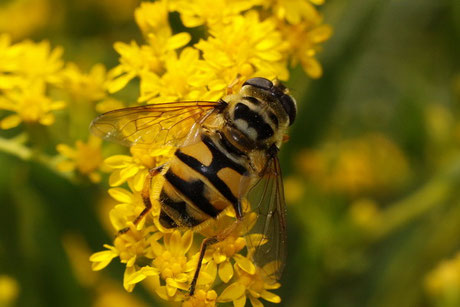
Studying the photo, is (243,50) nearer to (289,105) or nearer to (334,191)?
(289,105)

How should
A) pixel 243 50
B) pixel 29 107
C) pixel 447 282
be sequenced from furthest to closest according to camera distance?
1. pixel 447 282
2. pixel 29 107
3. pixel 243 50

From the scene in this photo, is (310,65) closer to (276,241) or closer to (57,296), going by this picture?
(276,241)

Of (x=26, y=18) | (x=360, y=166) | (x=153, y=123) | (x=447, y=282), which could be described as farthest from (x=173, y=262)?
(x=26, y=18)

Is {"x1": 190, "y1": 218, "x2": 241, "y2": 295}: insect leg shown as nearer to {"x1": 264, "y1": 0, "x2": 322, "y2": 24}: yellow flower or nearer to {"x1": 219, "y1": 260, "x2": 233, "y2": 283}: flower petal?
{"x1": 219, "y1": 260, "x2": 233, "y2": 283}: flower petal

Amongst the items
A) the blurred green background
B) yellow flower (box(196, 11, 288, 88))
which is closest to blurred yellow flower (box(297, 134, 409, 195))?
the blurred green background

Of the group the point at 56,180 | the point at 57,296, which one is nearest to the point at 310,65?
the point at 56,180

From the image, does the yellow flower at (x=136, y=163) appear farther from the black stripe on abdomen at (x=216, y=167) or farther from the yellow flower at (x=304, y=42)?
the yellow flower at (x=304, y=42)

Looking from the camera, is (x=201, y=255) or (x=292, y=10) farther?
(x=292, y=10)
